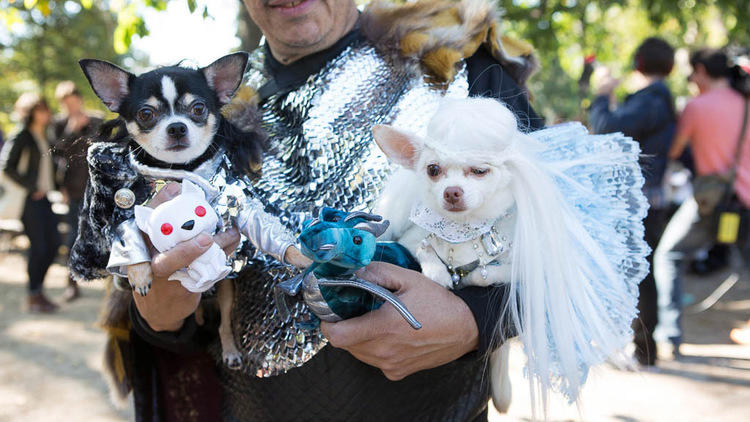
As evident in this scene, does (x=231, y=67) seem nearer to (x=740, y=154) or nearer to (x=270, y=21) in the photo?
(x=270, y=21)

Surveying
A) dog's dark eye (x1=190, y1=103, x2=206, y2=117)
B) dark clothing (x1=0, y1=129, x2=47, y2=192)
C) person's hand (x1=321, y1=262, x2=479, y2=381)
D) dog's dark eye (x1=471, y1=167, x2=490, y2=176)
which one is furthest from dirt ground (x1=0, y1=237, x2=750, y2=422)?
dog's dark eye (x1=190, y1=103, x2=206, y2=117)

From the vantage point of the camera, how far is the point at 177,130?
140 centimetres

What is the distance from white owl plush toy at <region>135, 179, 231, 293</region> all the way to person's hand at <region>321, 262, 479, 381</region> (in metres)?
0.27

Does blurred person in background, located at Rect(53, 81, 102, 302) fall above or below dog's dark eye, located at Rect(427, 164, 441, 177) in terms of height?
below

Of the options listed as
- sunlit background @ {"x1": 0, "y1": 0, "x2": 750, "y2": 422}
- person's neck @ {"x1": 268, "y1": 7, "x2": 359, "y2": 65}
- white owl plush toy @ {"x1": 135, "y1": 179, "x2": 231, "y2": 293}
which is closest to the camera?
white owl plush toy @ {"x1": 135, "y1": 179, "x2": 231, "y2": 293}

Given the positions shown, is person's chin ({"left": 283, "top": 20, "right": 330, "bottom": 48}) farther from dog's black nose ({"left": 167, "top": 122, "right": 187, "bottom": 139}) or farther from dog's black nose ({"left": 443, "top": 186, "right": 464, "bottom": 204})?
dog's black nose ({"left": 443, "top": 186, "right": 464, "bottom": 204})

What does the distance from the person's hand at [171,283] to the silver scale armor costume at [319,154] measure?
7.0 inches

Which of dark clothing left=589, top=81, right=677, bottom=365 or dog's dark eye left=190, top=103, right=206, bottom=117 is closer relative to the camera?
dog's dark eye left=190, top=103, right=206, bottom=117

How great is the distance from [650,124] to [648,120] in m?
0.03

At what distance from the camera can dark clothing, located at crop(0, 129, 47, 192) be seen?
20.0ft

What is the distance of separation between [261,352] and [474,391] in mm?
539

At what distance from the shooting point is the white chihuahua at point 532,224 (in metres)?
1.40

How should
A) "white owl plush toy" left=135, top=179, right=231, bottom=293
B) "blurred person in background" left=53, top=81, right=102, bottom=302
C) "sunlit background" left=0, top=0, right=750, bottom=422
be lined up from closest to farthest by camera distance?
"white owl plush toy" left=135, top=179, right=231, bottom=293 → "sunlit background" left=0, top=0, right=750, bottom=422 → "blurred person in background" left=53, top=81, right=102, bottom=302

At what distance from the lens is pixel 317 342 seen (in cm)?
153
